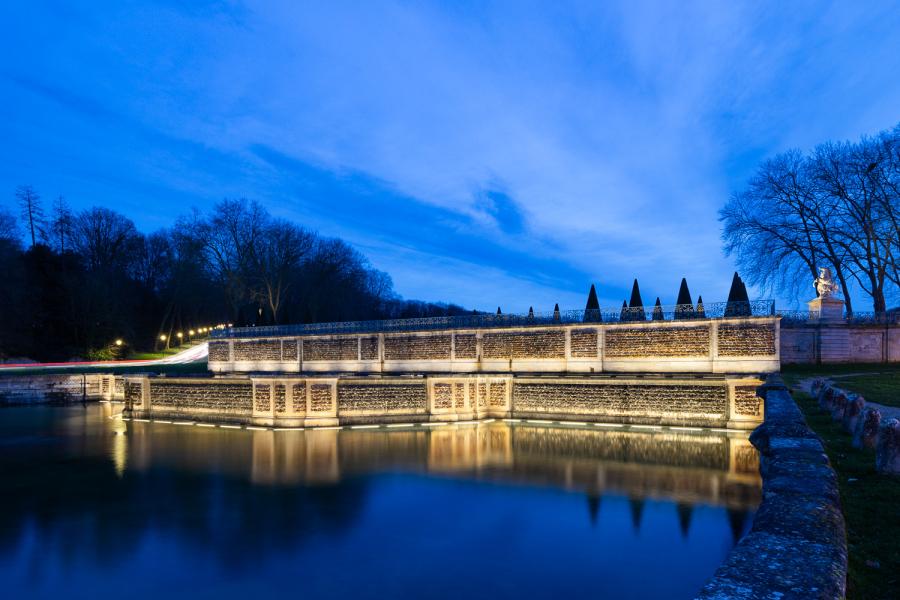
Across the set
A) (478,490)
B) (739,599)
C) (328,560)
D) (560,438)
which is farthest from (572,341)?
(739,599)

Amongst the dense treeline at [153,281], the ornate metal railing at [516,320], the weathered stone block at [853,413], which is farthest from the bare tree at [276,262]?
the weathered stone block at [853,413]

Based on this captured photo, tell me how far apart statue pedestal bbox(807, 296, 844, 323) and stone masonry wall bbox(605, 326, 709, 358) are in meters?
10.8

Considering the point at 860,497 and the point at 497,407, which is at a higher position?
the point at 860,497

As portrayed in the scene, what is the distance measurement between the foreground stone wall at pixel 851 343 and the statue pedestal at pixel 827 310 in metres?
0.61

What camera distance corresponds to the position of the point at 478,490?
11961 mm

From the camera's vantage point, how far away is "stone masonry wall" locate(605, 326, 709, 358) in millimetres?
23344

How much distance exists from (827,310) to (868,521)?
29.4m

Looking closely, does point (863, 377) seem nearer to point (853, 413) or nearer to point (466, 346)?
point (853, 413)

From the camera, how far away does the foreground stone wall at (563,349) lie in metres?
22.5

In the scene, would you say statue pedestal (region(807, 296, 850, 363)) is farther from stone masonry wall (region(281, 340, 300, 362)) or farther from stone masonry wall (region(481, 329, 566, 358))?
stone masonry wall (region(281, 340, 300, 362))

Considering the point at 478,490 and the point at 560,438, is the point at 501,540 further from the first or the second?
the point at 560,438

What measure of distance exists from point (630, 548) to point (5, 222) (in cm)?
5803

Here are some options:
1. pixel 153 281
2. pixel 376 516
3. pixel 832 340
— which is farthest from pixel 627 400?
pixel 153 281

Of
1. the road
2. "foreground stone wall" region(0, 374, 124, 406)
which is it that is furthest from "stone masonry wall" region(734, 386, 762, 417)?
the road
